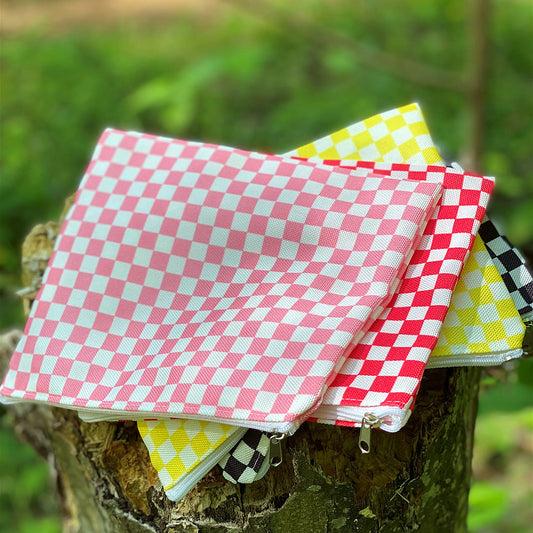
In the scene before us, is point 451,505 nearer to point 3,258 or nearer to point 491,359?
point 491,359

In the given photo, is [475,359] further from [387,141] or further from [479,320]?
[387,141]

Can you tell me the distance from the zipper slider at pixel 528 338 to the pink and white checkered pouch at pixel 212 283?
0.44 feet

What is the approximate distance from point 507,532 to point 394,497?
116 cm

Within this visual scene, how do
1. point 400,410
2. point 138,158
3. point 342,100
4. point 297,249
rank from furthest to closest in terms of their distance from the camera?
point 342,100, point 138,158, point 297,249, point 400,410

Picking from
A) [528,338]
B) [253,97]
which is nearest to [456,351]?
[528,338]

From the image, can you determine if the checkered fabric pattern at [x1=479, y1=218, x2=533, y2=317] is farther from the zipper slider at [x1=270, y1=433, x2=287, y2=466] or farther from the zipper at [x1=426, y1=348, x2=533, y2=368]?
the zipper slider at [x1=270, y1=433, x2=287, y2=466]

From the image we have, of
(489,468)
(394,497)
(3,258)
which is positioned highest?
(394,497)

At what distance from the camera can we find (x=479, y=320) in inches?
23.4

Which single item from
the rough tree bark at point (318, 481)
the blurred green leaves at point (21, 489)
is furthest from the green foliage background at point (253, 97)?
the rough tree bark at point (318, 481)

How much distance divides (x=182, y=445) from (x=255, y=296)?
145mm

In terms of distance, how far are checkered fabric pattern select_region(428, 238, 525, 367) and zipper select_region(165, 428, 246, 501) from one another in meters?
0.19

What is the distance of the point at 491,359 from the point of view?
58 centimetres

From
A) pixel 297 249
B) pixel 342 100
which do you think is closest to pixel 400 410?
pixel 297 249

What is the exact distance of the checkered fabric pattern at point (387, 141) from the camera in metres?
0.68
